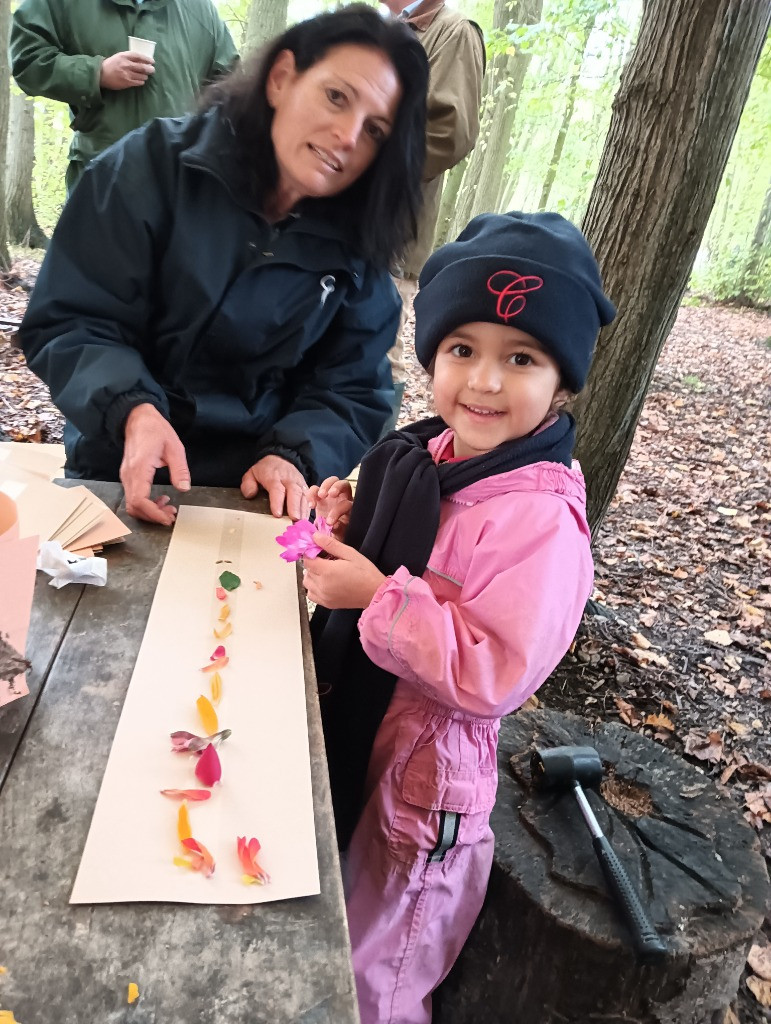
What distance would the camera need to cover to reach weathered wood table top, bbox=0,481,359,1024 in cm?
70

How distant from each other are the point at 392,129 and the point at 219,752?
1.62 meters

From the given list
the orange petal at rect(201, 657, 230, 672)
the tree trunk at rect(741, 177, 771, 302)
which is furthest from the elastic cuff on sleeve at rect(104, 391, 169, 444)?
the tree trunk at rect(741, 177, 771, 302)

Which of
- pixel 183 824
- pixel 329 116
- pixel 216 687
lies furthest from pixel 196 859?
pixel 329 116

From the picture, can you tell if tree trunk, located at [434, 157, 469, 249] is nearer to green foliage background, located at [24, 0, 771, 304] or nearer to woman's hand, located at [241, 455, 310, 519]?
green foliage background, located at [24, 0, 771, 304]

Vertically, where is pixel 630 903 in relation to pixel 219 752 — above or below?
below

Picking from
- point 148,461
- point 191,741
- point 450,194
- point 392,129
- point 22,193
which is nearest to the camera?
point 191,741

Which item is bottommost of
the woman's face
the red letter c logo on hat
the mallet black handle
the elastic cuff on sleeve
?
the mallet black handle

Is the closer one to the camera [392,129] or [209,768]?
[209,768]

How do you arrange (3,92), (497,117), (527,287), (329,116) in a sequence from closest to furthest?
(527,287), (329,116), (3,92), (497,117)

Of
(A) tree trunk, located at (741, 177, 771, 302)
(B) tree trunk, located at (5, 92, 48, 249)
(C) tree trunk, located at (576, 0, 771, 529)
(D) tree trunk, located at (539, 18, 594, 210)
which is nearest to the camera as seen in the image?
(C) tree trunk, located at (576, 0, 771, 529)

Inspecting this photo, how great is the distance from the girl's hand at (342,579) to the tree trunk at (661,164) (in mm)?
2016

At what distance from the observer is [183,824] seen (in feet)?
2.90

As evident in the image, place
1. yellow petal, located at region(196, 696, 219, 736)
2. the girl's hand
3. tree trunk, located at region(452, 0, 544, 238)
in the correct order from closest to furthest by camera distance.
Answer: yellow petal, located at region(196, 696, 219, 736) < the girl's hand < tree trunk, located at region(452, 0, 544, 238)

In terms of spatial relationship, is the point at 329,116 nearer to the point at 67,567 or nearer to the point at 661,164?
the point at 67,567
